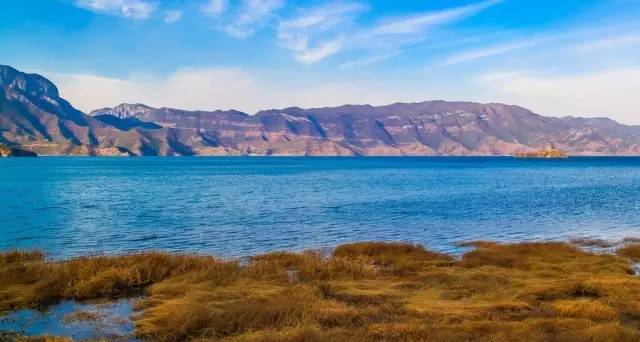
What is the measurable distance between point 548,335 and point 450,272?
9.80 metres

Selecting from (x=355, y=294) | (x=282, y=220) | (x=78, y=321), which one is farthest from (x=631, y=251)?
(x=78, y=321)

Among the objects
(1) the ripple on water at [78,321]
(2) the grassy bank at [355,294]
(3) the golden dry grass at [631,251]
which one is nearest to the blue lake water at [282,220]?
(3) the golden dry grass at [631,251]

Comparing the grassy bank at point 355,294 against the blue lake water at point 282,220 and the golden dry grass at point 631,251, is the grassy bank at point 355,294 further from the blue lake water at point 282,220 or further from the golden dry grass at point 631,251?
the blue lake water at point 282,220

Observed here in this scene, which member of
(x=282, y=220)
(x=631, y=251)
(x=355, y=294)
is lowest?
(x=282, y=220)

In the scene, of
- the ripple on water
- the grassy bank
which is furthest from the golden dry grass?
the ripple on water

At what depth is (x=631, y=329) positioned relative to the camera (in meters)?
14.9

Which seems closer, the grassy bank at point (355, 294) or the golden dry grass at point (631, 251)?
the grassy bank at point (355, 294)

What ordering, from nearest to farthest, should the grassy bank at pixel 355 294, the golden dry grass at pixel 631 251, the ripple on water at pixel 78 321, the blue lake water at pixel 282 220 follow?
the grassy bank at pixel 355 294
the ripple on water at pixel 78 321
the golden dry grass at pixel 631 251
the blue lake water at pixel 282 220

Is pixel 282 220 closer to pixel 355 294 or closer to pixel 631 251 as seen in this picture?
pixel 631 251

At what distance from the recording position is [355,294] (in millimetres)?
19344

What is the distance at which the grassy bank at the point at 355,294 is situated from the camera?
14883 mm

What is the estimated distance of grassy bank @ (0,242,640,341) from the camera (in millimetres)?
14883

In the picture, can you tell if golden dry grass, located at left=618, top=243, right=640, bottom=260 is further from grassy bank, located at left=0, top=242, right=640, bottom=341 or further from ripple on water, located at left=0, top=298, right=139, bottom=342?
ripple on water, located at left=0, top=298, right=139, bottom=342

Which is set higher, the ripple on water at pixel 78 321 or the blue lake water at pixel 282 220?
the ripple on water at pixel 78 321
